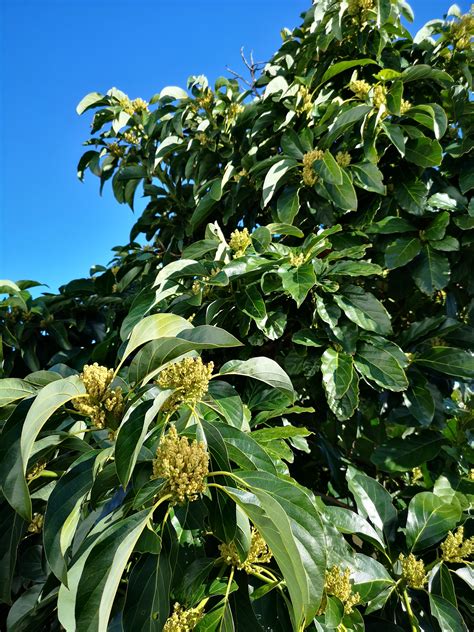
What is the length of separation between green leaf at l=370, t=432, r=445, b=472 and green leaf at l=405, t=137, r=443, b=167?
79 cm

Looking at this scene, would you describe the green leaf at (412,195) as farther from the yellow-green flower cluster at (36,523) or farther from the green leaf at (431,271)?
the yellow-green flower cluster at (36,523)

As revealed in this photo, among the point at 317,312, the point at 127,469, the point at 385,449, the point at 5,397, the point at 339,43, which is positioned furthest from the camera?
the point at 339,43

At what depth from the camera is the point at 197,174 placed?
2027mm

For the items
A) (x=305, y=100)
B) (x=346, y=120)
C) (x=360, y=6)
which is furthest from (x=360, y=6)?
(x=346, y=120)

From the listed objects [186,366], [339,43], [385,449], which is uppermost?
[339,43]

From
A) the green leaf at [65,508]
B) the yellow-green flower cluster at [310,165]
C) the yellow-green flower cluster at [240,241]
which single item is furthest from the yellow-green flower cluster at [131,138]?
the green leaf at [65,508]

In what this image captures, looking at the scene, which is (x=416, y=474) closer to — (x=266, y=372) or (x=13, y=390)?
(x=266, y=372)

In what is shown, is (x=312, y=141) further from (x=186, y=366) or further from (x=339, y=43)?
(x=186, y=366)

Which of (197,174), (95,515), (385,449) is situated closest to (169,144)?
(197,174)

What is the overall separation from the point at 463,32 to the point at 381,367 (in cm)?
119

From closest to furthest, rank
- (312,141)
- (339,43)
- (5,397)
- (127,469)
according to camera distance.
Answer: (127,469), (5,397), (312,141), (339,43)

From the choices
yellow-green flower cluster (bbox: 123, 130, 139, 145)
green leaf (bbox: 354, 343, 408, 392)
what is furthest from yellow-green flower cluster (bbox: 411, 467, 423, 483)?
yellow-green flower cluster (bbox: 123, 130, 139, 145)

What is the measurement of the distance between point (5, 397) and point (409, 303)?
139cm

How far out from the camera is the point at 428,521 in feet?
4.12
